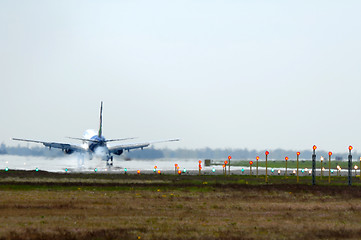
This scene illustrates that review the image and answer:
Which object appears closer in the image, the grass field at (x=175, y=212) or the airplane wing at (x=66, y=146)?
the grass field at (x=175, y=212)

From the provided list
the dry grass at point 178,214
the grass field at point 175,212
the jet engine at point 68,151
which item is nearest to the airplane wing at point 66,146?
the jet engine at point 68,151

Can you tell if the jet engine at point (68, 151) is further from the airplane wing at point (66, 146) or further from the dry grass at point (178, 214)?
the dry grass at point (178, 214)

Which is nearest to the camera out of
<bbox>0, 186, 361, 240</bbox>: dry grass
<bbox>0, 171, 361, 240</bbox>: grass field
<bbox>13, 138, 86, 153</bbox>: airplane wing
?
<bbox>0, 186, 361, 240</bbox>: dry grass

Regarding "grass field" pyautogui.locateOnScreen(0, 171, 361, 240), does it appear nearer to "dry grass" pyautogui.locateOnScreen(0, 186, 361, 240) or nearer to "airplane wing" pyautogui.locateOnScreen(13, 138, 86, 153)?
"dry grass" pyautogui.locateOnScreen(0, 186, 361, 240)

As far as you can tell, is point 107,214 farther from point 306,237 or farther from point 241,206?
point 306,237

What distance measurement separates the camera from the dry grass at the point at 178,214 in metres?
25.0

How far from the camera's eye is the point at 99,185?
174 ft

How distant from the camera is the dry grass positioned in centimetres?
2495

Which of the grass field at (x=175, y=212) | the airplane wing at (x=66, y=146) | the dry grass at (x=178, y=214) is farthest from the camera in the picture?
the airplane wing at (x=66, y=146)

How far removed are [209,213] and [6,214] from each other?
9.61 m

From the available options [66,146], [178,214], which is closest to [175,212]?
[178,214]

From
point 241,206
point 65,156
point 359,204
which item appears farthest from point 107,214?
point 65,156

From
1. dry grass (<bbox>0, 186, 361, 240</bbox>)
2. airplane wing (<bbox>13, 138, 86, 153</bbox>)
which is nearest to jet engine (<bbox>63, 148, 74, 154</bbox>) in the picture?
airplane wing (<bbox>13, 138, 86, 153</bbox>)

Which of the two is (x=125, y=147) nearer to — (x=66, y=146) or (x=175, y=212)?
(x=66, y=146)
